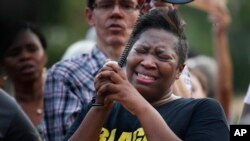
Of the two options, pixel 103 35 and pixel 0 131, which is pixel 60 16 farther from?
pixel 0 131

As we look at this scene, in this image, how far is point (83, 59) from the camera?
8500 millimetres

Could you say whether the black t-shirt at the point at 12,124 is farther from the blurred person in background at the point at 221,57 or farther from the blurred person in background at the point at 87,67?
the blurred person in background at the point at 221,57

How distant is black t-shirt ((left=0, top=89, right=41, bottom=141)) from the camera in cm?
685

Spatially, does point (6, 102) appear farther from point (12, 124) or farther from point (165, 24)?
point (165, 24)

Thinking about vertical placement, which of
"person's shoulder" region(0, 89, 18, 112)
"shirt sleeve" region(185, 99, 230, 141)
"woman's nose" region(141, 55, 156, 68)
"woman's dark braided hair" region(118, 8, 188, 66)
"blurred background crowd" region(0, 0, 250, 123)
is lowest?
"blurred background crowd" region(0, 0, 250, 123)

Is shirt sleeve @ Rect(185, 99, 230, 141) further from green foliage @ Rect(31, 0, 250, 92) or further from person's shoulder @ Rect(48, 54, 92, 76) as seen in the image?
green foliage @ Rect(31, 0, 250, 92)

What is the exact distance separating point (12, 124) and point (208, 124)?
1029 mm

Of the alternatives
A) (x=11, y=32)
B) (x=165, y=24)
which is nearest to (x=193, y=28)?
(x=11, y=32)

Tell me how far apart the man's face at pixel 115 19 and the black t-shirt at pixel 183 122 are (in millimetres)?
1391

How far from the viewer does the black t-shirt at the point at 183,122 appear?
675 cm

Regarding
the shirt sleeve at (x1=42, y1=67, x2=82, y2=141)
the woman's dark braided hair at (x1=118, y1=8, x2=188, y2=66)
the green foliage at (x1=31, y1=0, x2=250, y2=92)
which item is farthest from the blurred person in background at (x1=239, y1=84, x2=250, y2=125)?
the green foliage at (x1=31, y1=0, x2=250, y2=92)

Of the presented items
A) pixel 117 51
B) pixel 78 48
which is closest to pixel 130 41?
pixel 117 51

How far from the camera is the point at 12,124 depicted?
688 centimetres

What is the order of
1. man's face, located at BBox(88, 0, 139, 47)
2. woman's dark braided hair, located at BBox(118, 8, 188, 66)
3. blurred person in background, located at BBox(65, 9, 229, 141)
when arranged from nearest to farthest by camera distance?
blurred person in background, located at BBox(65, 9, 229, 141), woman's dark braided hair, located at BBox(118, 8, 188, 66), man's face, located at BBox(88, 0, 139, 47)
